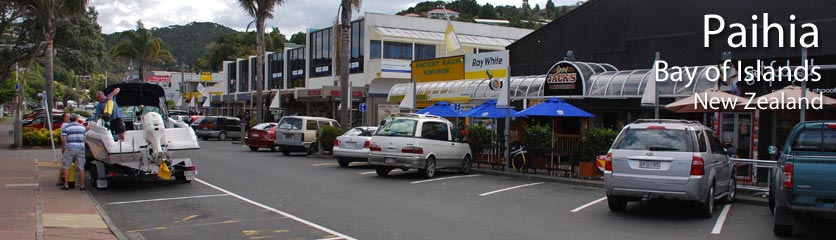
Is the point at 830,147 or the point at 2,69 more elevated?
the point at 2,69

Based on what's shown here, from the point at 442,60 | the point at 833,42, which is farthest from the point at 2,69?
the point at 833,42

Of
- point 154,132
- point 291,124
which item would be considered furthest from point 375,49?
point 154,132

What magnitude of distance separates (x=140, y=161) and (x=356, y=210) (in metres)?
5.19

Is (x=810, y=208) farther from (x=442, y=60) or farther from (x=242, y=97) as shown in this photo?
(x=242, y=97)

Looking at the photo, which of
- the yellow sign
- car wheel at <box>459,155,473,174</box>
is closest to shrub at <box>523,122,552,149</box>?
car wheel at <box>459,155,473,174</box>

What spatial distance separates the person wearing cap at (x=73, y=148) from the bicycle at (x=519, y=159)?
1108 cm

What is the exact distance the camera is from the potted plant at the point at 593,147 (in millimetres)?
16469

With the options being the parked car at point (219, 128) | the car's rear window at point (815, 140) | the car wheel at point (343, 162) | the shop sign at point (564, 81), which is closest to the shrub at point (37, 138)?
the parked car at point (219, 128)

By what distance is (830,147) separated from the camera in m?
9.91

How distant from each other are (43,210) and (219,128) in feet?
96.9

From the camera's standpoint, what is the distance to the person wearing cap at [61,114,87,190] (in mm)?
13867

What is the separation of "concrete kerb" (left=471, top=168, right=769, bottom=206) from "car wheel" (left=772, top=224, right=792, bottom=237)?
3638 millimetres

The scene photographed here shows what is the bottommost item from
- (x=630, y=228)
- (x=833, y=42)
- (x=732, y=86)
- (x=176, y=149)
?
(x=630, y=228)

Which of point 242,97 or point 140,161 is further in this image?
point 242,97
